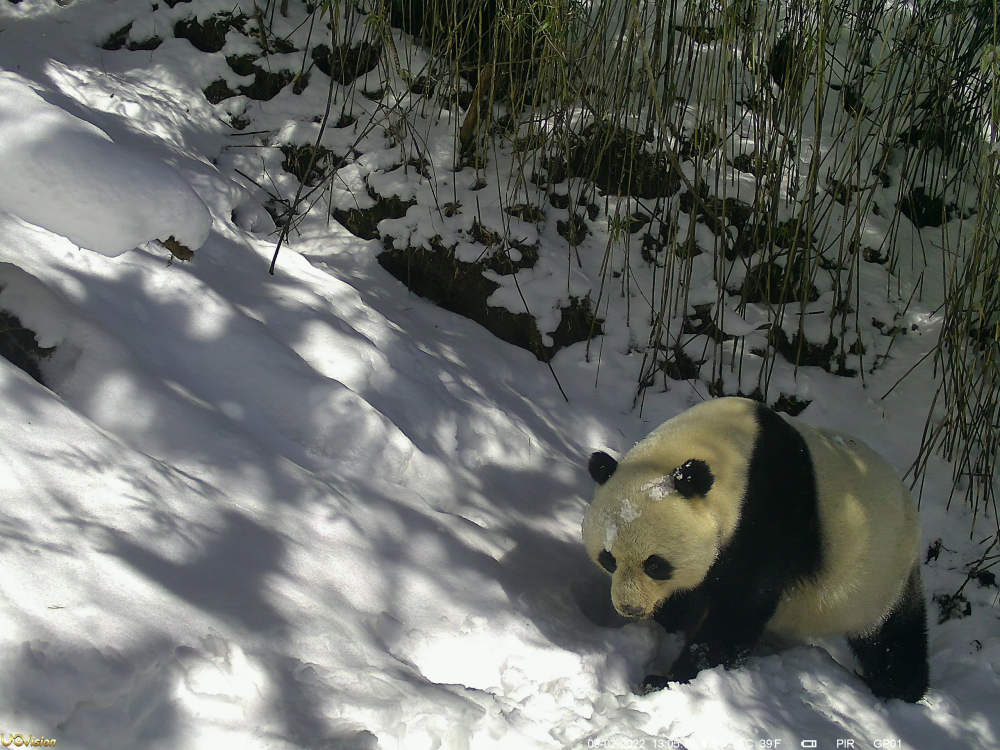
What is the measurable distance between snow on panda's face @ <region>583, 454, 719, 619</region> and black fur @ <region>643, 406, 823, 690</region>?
3.6 inches

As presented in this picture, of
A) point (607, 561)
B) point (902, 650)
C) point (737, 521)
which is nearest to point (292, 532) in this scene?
point (607, 561)

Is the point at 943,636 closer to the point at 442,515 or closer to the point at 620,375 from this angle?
the point at 620,375

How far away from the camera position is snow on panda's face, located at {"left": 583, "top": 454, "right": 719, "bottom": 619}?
79.0 inches

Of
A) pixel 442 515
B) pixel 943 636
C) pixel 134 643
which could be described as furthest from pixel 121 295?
pixel 943 636

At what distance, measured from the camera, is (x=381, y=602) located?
182 centimetres

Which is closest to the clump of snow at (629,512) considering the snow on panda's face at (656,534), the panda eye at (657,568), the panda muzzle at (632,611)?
the snow on panda's face at (656,534)

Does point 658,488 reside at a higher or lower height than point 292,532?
higher

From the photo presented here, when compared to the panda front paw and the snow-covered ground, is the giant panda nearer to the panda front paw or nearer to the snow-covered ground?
the panda front paw

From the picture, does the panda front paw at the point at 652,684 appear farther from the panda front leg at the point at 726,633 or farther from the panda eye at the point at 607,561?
the panda eye at the point at 607,561

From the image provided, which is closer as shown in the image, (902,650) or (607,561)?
(607,561)

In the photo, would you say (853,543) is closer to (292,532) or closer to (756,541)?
(756,541)

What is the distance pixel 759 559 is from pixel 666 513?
1.17 ft

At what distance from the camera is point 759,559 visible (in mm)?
2125

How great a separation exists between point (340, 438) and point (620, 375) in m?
1.75
